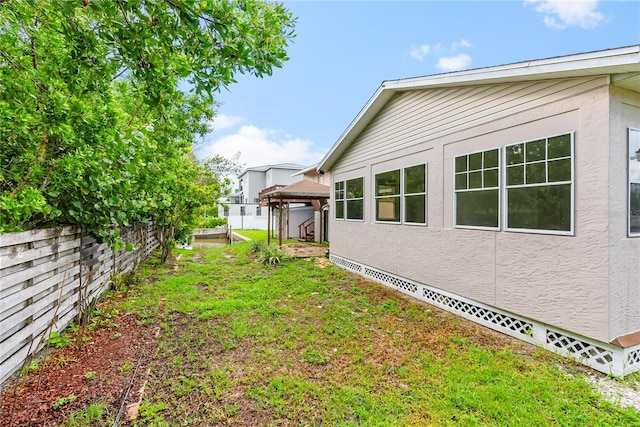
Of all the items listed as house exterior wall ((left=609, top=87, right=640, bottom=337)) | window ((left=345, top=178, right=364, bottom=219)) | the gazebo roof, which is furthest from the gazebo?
house exterior wall ((left=609, top=87, right=640, bottom=337))

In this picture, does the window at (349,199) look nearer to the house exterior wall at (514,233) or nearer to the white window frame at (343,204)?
the white window frame at (343,204)

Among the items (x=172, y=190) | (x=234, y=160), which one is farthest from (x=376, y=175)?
(x=234, y=160)

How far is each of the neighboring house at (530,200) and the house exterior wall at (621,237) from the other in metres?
0.02

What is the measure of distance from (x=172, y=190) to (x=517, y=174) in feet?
29.0

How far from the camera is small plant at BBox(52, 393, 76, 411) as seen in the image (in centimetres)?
266

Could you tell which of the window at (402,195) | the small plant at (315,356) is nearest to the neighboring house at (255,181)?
the window at (402,195)

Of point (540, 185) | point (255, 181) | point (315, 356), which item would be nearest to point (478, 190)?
point (540, 185)

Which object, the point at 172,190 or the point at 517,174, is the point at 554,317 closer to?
the point at 517,174

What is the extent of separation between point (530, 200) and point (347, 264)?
6.16 metres

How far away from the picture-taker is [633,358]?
3.49 metres

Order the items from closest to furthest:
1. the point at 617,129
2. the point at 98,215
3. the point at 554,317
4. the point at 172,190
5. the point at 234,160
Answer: the point at 617,129
the point at 554,317
the point at 98,215
the point at 172,190
the point at 234,160

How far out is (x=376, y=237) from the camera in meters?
7.94

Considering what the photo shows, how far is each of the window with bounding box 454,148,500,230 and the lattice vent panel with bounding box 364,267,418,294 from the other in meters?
1.99

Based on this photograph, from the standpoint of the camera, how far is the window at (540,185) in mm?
3826
